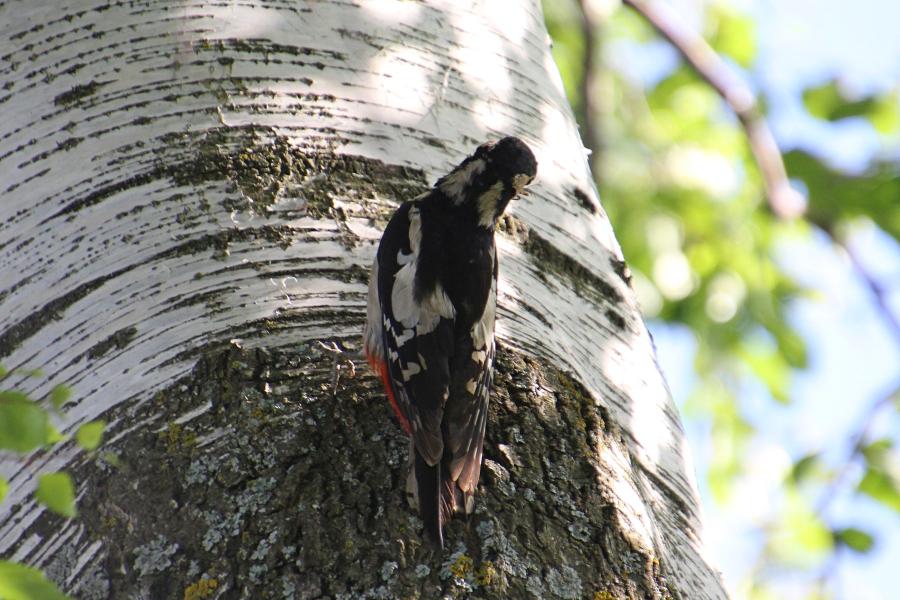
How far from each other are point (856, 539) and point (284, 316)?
2344 mm

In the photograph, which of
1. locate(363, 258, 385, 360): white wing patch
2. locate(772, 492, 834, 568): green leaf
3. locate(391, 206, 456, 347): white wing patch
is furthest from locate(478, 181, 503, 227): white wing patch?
locate(772, 492, 834, 568): green leaf

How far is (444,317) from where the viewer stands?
8.23 ft

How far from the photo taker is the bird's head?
2.36 metres

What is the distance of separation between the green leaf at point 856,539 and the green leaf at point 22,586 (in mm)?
2946

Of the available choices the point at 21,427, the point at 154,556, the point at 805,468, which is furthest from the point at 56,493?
the point at 805,468

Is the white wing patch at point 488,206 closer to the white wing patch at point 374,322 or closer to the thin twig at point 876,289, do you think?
the white wing patch at point 374,322

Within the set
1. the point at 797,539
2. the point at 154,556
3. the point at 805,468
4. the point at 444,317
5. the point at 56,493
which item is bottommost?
the point at 56,493

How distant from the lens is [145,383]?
1.88 m

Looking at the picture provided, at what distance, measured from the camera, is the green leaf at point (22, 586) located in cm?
116

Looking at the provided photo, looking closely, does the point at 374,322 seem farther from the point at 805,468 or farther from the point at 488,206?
the point at 805,468

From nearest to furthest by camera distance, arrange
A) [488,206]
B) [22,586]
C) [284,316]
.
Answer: [22,586] → [284,316] → [488,206]

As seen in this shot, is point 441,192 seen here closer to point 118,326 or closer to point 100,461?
point 118,326

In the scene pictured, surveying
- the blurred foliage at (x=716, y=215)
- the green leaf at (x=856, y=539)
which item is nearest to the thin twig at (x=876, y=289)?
the blurred foliage at (x=716, y=215)

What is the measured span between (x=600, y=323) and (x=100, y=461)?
1129mm
